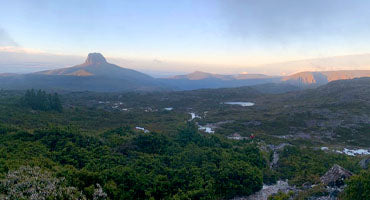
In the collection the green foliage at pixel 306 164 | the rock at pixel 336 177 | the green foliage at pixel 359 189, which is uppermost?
the green foliage at pixel 359 189

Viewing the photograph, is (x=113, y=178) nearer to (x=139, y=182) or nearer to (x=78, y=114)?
(x=139, y=182)

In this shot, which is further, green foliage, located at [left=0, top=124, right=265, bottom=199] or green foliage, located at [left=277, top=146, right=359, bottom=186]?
green foliage, located at [left=277, top=146, right=359, bottom=186]

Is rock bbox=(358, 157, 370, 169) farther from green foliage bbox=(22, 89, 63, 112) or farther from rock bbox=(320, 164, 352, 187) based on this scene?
green foliage bbox=(22, 89, 63, 112)

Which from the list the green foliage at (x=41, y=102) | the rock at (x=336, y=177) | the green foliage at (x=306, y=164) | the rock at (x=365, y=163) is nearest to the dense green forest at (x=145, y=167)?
the green foliage at (x=306, y=164)

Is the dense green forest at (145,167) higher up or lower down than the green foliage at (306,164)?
higher up

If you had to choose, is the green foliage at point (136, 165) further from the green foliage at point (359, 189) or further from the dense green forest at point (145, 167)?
the green foliage at point (359, 189)

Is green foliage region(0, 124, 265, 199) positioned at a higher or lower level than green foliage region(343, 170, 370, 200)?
lower

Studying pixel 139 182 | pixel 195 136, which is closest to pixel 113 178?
pixel 139 182

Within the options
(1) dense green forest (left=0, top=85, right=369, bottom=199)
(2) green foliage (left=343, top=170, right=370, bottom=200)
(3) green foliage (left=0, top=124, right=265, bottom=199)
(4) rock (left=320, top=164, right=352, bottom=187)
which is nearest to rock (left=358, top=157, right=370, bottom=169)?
(1) dense green forest (left=0, top=85, right=369, bottom=199)

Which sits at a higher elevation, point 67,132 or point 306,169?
point 67,132

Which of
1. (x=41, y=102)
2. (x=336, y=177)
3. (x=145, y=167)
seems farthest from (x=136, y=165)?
(x=41, y=102)

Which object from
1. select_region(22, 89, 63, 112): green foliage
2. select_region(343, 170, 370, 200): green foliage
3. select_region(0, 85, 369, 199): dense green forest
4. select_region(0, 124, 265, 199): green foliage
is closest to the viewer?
select_region(343, 170, 370, 200): green foliage
